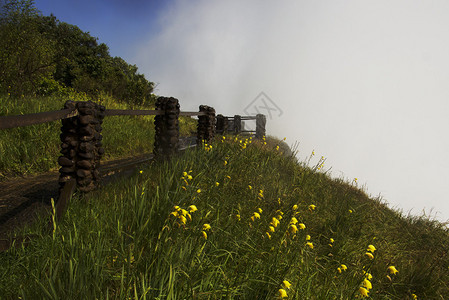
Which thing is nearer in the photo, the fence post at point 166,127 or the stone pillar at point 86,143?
the stone pillar at point 86,143

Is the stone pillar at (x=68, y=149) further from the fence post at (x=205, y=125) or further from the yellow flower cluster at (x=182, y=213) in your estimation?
the fence post at (x=205, y=125)

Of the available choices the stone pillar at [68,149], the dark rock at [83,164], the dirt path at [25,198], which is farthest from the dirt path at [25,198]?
the dark rock at [83,164]

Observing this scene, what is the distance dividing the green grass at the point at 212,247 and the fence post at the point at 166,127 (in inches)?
33.0

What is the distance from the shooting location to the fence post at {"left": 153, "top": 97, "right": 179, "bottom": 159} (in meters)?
5.55

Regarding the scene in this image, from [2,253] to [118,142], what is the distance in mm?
6014

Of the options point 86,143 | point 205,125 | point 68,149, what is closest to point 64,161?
point 68,149

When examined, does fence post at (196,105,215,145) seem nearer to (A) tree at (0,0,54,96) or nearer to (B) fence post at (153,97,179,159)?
(B) fence post at (153,97,179,159)

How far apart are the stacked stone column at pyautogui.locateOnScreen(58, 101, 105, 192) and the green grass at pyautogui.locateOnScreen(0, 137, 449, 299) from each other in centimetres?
30

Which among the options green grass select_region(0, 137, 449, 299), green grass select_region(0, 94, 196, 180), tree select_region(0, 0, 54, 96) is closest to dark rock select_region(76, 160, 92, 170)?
green grass select_region(0, 137, 449, 299)

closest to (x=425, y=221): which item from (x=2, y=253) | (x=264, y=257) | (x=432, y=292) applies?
(x=432, y=292)

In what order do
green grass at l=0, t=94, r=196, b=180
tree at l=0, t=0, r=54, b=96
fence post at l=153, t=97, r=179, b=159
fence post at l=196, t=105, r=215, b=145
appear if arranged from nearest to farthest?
green grass at l=0, t=94, r=196, b=180 < fence post at l=153, t=97, r=179, b=159 < fence post at l=196, t=105, r=215, b=145 < tree at l=0, t=0, r=54, b=96

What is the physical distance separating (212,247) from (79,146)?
2105 mm

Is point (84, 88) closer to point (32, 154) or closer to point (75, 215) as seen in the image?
point (32, 154)

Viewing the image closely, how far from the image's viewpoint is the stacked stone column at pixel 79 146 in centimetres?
311
